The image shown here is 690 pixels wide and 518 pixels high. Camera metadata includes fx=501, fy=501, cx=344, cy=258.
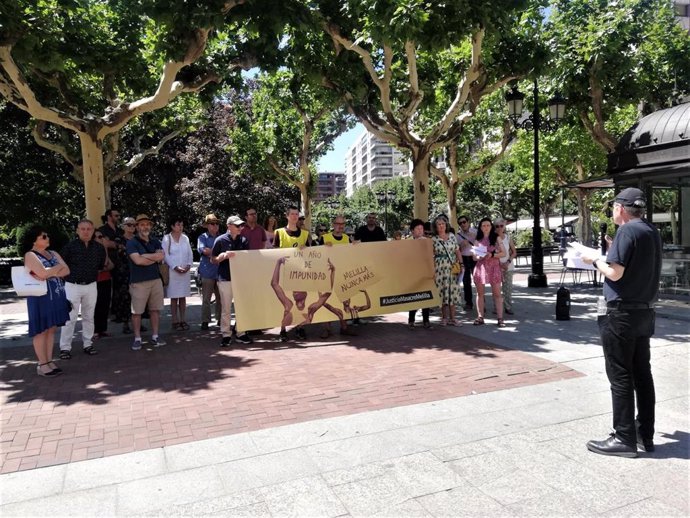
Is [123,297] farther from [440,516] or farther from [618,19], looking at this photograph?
[618,19]

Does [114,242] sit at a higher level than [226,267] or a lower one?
higher

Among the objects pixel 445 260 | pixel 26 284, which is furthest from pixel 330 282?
pixel 26 284

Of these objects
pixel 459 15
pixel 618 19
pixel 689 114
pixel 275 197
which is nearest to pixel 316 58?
pixel 459 15

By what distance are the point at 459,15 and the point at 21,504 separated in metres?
8.54

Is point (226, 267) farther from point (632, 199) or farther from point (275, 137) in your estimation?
point (275, 137)

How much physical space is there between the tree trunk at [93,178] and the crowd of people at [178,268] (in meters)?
2.58

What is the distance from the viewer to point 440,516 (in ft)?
9.84

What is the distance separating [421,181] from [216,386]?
772cm

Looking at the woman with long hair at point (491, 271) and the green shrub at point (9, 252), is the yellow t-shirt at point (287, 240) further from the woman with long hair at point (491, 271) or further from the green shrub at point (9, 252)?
the green shrub at point (9, 252)

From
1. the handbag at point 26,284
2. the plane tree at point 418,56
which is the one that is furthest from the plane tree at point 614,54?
the handbag at point 26,284

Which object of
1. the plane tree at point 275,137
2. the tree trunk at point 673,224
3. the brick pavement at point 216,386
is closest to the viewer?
the brick pavement at point 216,386

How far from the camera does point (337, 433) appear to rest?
4227mm

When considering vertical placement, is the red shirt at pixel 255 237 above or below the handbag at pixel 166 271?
above

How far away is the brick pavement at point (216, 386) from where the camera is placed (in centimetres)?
431
